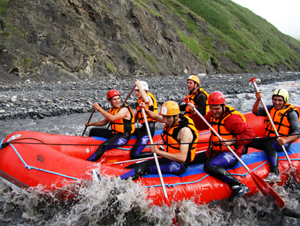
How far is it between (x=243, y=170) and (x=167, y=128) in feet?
4.91

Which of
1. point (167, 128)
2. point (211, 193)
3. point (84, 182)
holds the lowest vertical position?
point (84, 182)

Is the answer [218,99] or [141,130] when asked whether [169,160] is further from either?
[141,130]

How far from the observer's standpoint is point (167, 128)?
12.4ft

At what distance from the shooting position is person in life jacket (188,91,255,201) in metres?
3.75

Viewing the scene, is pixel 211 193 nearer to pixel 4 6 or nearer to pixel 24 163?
pixel 24 163

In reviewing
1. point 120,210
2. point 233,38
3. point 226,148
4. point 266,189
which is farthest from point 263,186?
point 233,38

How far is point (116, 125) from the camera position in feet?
17.6

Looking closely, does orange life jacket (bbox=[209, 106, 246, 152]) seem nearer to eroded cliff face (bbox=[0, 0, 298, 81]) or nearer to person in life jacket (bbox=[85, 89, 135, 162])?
person in life jacket (bbox=[85, 89, 135, 162])

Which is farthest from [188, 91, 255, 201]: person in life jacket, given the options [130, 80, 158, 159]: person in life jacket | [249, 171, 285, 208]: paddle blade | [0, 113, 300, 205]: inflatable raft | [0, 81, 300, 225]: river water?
[130, 80, 158, 159]: person in life jacket

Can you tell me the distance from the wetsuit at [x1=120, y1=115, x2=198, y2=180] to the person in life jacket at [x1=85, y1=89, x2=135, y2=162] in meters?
1.44

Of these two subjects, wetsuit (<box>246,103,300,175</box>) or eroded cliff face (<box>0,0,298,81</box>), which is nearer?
wetsuit (<box>246,103,300,175</box>)

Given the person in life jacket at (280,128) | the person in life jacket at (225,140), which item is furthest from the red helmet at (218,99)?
the person in life jacket at (280,128)

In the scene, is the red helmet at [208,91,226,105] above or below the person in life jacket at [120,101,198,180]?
above

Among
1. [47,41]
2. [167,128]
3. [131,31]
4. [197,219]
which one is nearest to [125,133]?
[167,128]
